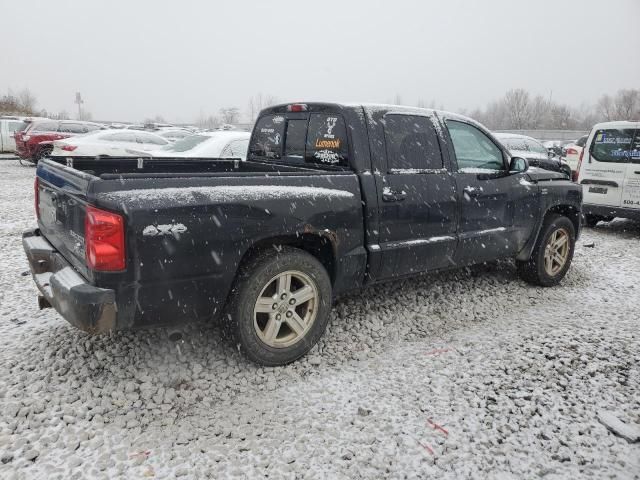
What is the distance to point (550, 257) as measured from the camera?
548 cm

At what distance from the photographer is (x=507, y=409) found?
310 cm

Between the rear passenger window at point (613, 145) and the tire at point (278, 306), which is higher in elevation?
the rear passenger window at point (613, 145)

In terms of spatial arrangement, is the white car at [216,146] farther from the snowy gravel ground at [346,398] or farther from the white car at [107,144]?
the snowy gravel ground at [346,398]

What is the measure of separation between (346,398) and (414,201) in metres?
1.69

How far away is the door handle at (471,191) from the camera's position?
176 inches

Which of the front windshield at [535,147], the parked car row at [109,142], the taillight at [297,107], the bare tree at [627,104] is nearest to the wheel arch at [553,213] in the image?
the taillight at [297,107]

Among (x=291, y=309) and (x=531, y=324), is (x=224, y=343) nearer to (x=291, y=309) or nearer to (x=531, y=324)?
(x=291, y=309)

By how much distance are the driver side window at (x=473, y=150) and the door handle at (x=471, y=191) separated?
16cm

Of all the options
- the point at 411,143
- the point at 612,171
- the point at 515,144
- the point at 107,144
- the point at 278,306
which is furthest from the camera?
the point at 515,144

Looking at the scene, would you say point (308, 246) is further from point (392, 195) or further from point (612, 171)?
point (612, 171)

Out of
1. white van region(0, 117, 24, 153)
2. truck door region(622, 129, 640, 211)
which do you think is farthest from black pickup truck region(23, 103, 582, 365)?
white van region(0, 117, 24, 153)

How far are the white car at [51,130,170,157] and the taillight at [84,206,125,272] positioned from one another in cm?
935

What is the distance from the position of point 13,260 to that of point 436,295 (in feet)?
16.0

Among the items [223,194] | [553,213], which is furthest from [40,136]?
[553,213]
